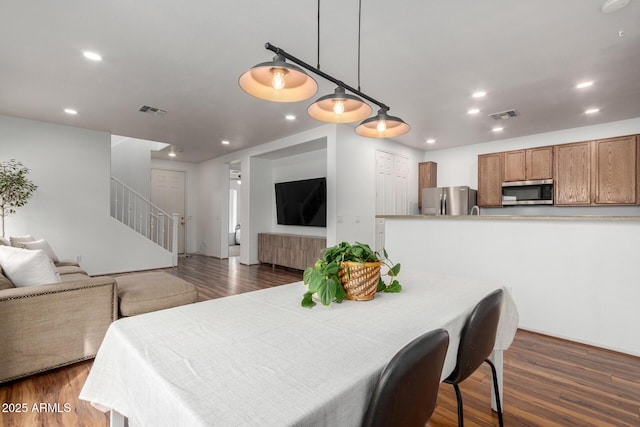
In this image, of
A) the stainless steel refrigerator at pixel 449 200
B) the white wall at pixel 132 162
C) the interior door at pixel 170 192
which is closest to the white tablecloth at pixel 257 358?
the stainless steel refrigerator at pixel 449 200

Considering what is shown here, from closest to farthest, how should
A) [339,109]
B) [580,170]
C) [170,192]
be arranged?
[339,109] → [580,170] → [170,192]

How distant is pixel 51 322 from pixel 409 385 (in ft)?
8.27

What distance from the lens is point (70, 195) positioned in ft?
16.1

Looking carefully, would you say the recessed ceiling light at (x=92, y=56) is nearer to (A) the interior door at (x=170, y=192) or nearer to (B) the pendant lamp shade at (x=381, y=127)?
(B) the pendant lamp shade at (x=381, y=127)

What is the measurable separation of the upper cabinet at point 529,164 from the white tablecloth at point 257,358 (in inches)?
184

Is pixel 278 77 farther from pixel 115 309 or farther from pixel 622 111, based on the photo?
pixel 622 111

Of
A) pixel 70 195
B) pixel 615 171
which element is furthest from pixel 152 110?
pixel 615 171

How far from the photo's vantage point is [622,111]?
13.3 feet

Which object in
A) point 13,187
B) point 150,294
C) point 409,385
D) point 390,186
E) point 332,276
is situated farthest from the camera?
point 390,186

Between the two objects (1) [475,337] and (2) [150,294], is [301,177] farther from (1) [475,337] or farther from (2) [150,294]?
(1) [475,337]

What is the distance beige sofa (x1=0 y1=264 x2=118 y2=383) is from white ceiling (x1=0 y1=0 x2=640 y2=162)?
2.00 metres

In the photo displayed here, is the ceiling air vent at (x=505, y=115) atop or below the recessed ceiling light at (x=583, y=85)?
below

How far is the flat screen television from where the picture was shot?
216 inches

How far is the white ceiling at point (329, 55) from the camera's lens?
2137mm
